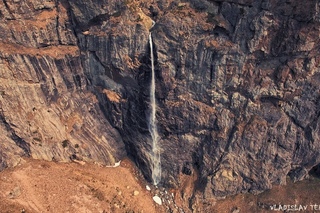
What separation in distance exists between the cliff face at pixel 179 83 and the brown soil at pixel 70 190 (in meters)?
2.31

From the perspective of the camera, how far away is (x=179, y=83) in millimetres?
52625

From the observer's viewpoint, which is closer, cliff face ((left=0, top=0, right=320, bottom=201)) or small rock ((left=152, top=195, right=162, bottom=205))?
cliff face ((left=0, top=0, right=320, bottom=201))

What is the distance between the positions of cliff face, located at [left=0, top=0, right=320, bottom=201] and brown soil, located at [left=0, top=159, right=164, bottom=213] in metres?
2.31

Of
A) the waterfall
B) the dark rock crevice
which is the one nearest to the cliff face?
the dark rock crevice

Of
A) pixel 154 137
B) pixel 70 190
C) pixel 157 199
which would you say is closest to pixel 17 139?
pixel 70 190

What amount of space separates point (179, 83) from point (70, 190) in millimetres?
23094

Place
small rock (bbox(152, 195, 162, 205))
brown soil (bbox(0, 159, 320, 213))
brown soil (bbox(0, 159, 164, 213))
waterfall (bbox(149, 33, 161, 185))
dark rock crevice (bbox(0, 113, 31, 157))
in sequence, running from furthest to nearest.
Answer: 1. small rock (bbox(152, 195, 162, 205))
2. waterfall (bbox(149, 33, 161, 185))
3. dark rock crevice (bbox(0, 113, 31, 157))
4. brown soil (bbox(0, 159, 320, 213))
5. brown soil (bbox(0, 159, 164, 213))

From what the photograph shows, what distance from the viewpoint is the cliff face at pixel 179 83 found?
4834cm

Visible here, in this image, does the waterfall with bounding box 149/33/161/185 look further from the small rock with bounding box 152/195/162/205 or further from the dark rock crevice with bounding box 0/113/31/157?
the dark rock crevice with bounding box 0/113/31/157

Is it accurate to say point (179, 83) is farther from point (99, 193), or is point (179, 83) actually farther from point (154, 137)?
point (99, 193)

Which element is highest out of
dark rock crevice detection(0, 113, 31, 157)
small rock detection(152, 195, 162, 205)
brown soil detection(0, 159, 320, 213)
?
dark rock crevice detection(0, 113, 31, 157)

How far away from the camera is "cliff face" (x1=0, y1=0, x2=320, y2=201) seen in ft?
159

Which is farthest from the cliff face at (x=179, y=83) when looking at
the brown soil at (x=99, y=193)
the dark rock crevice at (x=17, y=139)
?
the brown soil at (x=99, y=193)

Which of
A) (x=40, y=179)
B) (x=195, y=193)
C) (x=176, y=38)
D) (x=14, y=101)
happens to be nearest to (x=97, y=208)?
(x=40, y=179)
